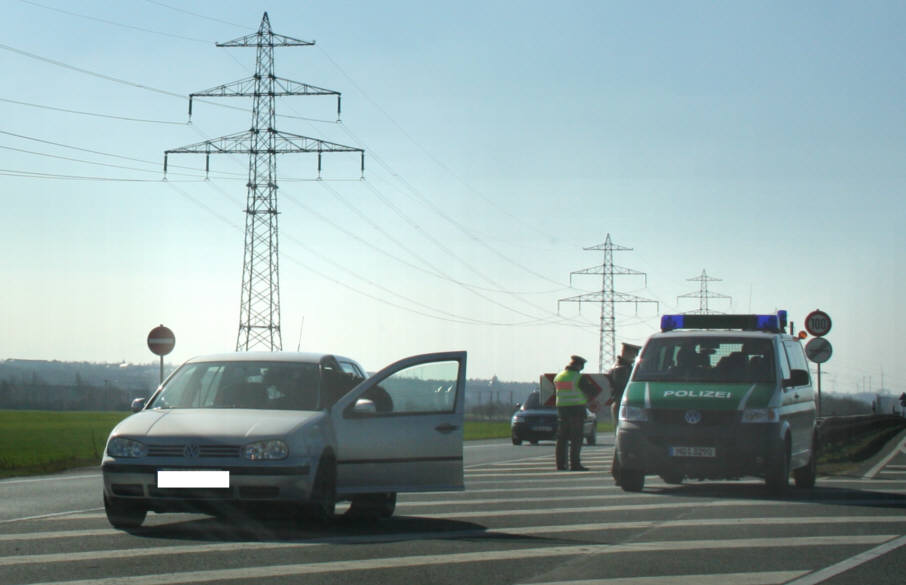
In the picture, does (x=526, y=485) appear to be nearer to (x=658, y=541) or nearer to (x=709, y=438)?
(x=709, y=438)

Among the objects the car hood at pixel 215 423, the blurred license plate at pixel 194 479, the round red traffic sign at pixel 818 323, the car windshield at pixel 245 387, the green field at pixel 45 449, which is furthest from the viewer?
the round red traffic sign at pixel 818 323

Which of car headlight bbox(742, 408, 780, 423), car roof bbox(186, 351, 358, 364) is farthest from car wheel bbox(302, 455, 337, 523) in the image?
car headlight bbox(742, 408, 780, 423)

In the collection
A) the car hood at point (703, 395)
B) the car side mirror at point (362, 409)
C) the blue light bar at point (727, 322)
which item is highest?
the blue light bar at point (727, 322)

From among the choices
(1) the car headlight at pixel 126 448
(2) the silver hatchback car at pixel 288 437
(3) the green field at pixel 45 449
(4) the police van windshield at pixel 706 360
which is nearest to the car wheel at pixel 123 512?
(2) the silver hatchback car at pixel 288 437

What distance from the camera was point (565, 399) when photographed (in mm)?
20703

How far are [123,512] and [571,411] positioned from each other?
35.1 feet

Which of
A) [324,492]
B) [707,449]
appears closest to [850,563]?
[324,492]

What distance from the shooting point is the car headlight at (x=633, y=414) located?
1616cm

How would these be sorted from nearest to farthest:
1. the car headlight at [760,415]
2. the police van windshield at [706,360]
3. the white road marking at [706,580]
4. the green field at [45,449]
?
the white road marking at [706,580] → the car headlight at [760,415] → the police van windshield at [706,360] → the green field at [45,449]

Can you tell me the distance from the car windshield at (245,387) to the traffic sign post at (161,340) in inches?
608

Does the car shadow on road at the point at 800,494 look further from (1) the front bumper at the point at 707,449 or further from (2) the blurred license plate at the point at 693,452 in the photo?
(2) the blurred license plate at the point at 693,452

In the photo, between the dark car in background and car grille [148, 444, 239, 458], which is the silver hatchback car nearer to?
car grille [148, 444, 239, 458]

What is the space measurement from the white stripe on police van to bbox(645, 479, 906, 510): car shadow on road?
11.7ft

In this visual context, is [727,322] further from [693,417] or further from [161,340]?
[161,340]
